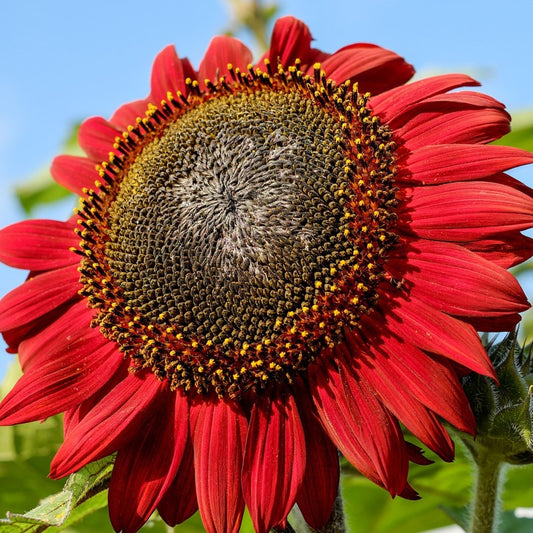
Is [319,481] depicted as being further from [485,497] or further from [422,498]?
[422,498]

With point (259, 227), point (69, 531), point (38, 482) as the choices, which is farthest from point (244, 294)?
point (69, 531)

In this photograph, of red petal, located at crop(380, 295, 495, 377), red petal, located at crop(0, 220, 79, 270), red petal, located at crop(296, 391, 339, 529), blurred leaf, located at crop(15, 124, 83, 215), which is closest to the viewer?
red petal, located at crop(380, 295, 495, 377)

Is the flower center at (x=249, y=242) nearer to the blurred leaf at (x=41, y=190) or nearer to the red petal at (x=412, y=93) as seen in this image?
the red petal at (x=412, y=93)

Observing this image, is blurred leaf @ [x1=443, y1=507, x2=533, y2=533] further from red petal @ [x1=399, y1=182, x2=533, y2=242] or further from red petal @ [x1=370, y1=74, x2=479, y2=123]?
red petal @ [x1=370, y1=74, x2=479, y2=123]

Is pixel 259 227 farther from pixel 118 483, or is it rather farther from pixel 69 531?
pixel 69 531

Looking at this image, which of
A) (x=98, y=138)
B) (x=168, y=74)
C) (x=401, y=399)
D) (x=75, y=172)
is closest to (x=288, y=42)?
(x=168, y=74)

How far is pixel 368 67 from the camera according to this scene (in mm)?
2191

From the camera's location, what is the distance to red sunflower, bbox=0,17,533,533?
1741mm

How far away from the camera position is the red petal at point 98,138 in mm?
2461

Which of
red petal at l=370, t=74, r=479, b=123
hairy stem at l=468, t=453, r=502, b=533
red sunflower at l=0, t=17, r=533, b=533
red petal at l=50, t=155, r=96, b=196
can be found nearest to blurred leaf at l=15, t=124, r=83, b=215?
red petal at l=50, t=155, r=96, b=196

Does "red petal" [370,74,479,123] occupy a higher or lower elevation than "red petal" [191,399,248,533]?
higher

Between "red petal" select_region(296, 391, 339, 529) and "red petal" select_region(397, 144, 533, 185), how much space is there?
615 mm

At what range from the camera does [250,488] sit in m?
1.73

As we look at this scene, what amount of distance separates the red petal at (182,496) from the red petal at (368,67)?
107 centimetres
